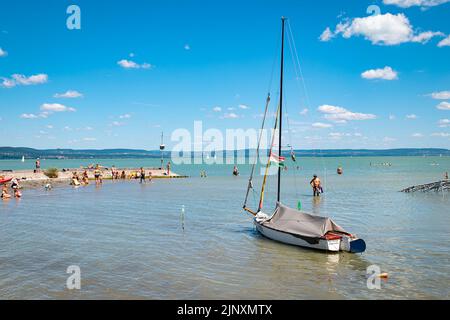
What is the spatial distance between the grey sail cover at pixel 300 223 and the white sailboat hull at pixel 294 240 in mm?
260

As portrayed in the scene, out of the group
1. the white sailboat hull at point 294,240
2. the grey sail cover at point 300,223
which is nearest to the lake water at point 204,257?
the white sailboat hull at point 294,240

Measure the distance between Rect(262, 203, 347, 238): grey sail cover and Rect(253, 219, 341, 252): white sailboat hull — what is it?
0.85 ft

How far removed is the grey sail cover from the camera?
71.1 ft

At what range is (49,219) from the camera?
32469mm

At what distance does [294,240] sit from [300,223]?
1.14 m

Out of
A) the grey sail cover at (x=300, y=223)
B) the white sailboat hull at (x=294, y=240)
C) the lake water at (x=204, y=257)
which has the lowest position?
the lake water at (x=204, y=257)

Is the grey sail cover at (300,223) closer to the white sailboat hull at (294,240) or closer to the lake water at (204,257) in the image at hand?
the white sailboat hull at (294,240)

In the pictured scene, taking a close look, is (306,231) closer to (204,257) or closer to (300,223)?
(300,223)

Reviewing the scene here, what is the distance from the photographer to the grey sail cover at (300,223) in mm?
21656

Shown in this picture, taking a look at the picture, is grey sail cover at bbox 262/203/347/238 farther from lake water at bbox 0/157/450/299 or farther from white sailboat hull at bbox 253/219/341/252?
lake water at bbox 0/157/450/299

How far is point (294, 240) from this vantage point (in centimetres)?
2250

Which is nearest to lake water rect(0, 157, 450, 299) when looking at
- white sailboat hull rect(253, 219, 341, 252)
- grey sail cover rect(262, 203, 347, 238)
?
white sailboat hull rect(253, 219, 341, 252)

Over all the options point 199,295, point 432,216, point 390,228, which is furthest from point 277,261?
point 432,216
